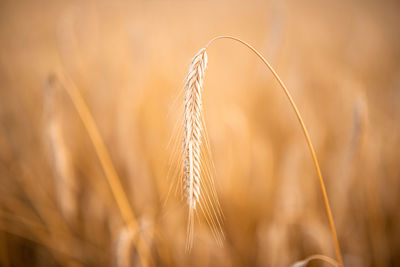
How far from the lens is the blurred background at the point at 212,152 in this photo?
35.4 inches

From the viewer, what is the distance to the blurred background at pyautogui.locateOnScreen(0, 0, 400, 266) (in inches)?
35.4

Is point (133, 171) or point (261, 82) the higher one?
point (261, 82)

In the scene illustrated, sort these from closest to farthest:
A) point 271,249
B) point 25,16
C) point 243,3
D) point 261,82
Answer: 1. point 271,249
2. point 261,82
3. point 25,16
4. point 243,3

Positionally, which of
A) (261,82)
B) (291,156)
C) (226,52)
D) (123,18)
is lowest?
(291,156)

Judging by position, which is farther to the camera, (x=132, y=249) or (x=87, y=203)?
(x=87, y=203)

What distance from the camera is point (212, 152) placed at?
1.33 meters

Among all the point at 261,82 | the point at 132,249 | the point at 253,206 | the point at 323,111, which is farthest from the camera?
the point at 261,82

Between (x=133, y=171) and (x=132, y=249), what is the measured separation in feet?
1.66

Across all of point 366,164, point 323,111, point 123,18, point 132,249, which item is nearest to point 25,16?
point 123,18

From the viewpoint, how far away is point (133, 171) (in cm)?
118

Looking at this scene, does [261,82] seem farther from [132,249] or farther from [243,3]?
[243,3]

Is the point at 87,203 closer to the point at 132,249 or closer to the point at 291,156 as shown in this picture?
the point at 132,249

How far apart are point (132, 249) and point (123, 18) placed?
3.76 meters

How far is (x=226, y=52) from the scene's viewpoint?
343cm
